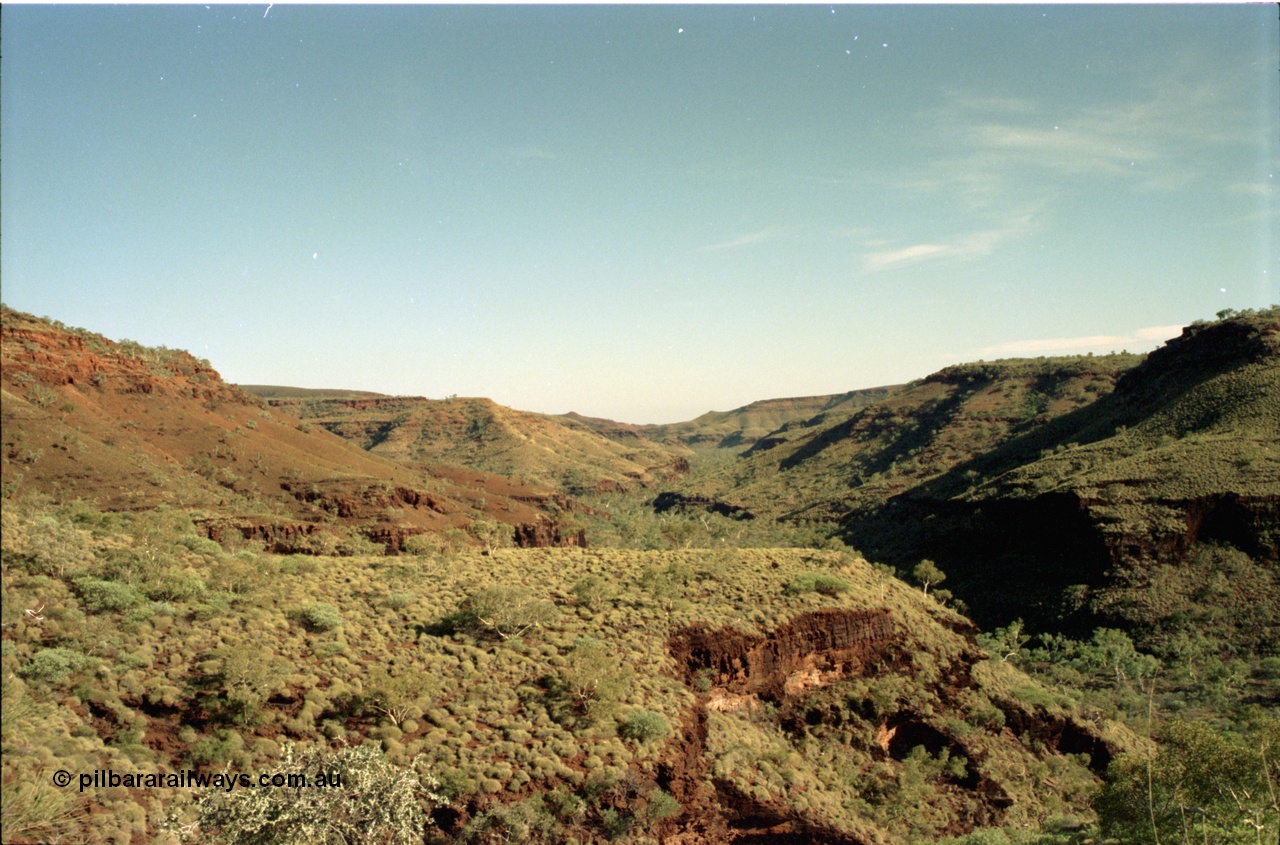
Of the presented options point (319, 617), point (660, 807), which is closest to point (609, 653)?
point (660, 807)

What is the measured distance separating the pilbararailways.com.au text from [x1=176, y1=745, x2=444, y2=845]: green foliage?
0.07 meters

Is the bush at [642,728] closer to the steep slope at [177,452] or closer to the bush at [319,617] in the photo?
the bush at [319,617]

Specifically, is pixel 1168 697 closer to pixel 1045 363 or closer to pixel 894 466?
pixel 894 466

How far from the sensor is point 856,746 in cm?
2742

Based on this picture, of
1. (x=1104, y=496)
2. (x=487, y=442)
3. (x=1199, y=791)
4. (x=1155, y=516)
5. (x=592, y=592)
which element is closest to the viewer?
(x=1199, y=791)

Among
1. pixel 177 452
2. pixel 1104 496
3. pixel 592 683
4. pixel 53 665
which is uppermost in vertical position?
pixel 177 452

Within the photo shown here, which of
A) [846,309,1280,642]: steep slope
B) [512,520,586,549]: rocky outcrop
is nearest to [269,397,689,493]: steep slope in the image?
[512,520,586,549]: rocky outcrop

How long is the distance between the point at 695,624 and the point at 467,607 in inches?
358

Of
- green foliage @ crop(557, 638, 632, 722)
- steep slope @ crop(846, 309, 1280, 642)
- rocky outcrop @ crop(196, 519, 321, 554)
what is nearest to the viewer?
green foliage @ crop(557, 638, 632, 722)

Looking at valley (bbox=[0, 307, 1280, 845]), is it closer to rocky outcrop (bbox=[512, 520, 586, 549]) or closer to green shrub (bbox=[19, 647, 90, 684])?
green shrub (bbox=[19, 647, 90, 684])

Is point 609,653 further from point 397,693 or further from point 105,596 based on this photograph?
point 105,596

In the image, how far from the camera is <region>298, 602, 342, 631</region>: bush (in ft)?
76.3

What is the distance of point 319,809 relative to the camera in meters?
13.9

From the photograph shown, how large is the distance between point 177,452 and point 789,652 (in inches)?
2091
